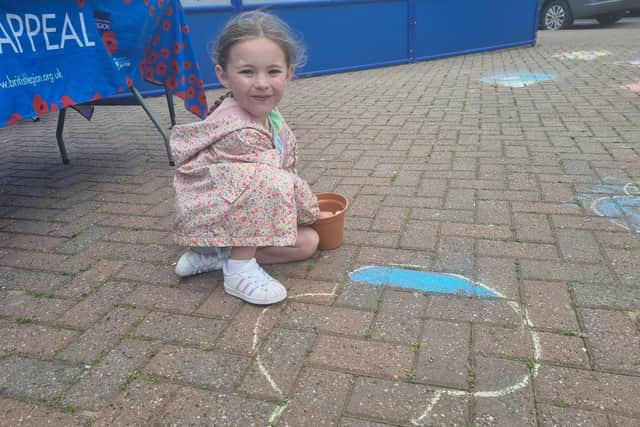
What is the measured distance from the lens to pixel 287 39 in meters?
2.00

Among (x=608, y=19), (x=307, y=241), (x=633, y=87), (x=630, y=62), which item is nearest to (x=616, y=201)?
(x=307, y=241)

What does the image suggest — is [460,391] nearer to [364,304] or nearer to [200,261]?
[364,304]

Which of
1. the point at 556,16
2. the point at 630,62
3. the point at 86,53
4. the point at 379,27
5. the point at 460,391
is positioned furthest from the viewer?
the point at 556,16

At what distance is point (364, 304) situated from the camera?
1.89 metres

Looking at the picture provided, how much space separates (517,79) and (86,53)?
199 inches

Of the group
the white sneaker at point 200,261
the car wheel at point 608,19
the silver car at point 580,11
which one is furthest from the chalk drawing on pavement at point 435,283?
the car wheel at point 608,19

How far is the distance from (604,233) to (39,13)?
9.93 ft

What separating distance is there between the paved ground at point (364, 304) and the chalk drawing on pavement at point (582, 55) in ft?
13.7

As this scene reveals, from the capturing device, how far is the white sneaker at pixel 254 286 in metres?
1.90

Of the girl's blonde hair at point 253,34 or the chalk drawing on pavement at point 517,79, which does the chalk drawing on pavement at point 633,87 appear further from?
the girl's blonde hair at point 253,34

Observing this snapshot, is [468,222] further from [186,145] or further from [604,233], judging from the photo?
[186,145]

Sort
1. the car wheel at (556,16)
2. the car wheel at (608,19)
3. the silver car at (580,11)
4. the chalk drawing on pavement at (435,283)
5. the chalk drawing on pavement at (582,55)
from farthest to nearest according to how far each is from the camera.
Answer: the car wheel at (608,19) < the car wheel at (556,16) < the silver car at (580,11) < the chalk drawing on pavement at (582,55) < the chalk drawing on pavement at (435,283)

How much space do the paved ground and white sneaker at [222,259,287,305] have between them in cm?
4

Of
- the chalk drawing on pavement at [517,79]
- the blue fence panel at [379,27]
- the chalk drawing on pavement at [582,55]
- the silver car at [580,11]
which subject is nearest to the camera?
the chalk drawing on pavement at [517,79]
